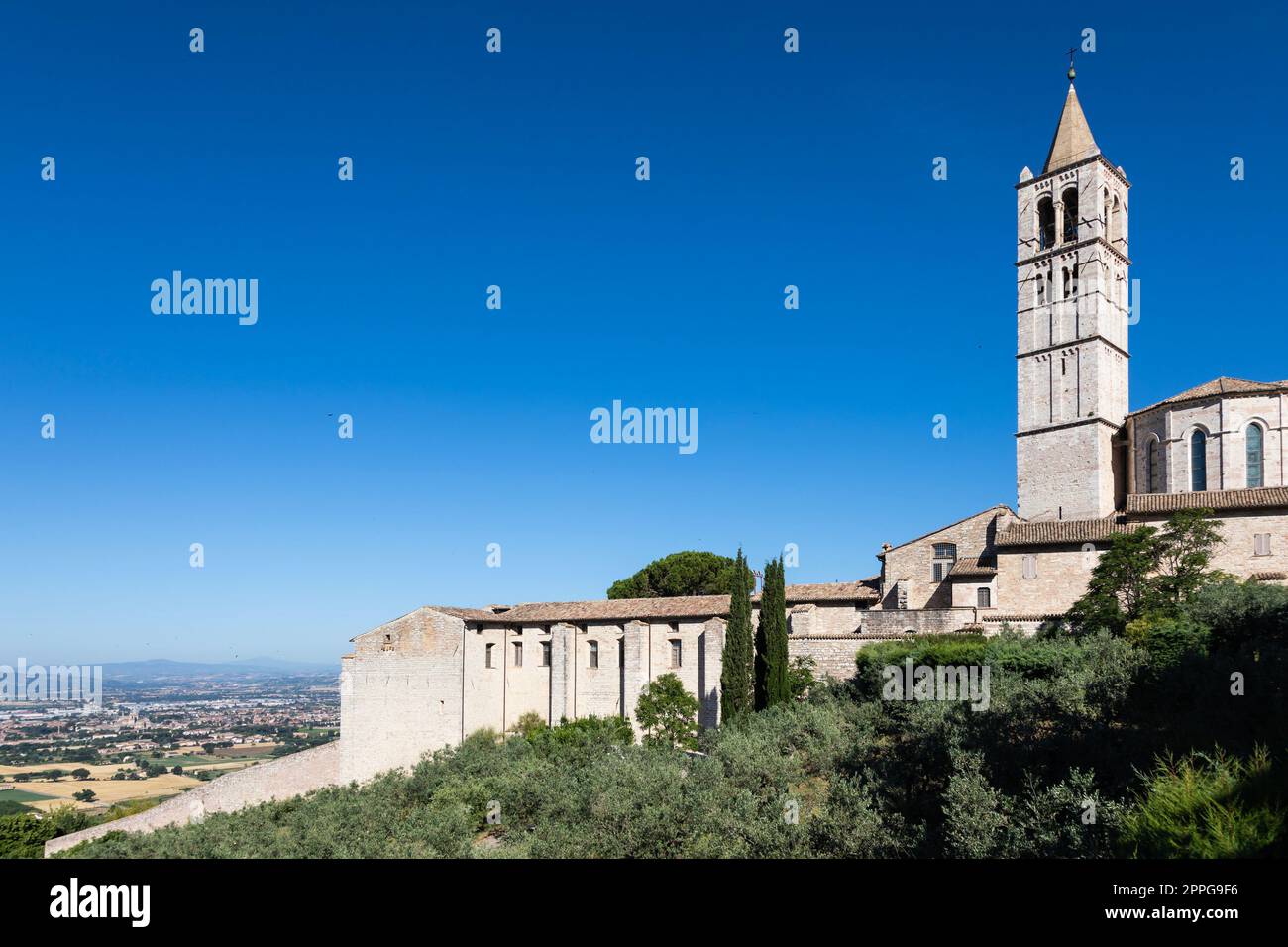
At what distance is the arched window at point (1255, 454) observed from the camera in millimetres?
33656

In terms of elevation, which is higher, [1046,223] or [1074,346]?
[1046,223]

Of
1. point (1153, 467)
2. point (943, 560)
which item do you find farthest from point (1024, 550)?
point (1153, 467)

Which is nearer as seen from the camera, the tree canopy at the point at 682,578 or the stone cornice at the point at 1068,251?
the stone cornice at the point at 1068,251

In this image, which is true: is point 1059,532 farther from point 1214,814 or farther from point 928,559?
point 1214,814

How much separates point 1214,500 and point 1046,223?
60.7 feet

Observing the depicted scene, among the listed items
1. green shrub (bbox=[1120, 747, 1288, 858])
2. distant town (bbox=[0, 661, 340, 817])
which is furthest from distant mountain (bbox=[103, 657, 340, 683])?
green shrub (bbox=[1120, 747, 1288, 858])

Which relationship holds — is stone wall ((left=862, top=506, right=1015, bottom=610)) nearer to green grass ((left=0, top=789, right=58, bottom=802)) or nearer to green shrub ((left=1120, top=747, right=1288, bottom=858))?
green shrub ((left=1120, top=747, right=1288, bottom=858))

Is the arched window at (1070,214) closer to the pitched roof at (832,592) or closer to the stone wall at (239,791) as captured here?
the pitched roof at (832,592)

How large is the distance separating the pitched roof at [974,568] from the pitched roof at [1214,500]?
5398 mm

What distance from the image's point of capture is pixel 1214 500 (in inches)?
1183

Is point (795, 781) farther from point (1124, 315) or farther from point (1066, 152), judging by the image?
point (1066, 152)

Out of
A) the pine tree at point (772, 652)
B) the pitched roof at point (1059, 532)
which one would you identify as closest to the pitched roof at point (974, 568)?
the pitched roof at point (1059, 532)

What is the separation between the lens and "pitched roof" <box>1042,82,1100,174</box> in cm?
4181
